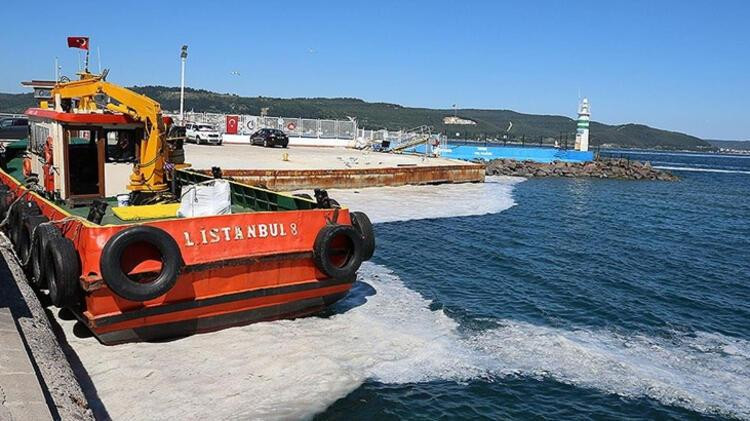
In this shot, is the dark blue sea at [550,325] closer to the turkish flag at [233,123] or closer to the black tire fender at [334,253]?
the black tire fender at [334,253]

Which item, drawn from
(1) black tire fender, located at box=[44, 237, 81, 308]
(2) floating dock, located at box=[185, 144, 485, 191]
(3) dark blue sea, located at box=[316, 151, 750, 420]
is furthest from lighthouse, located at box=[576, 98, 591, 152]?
(1) black tire fender, located at box=[44, 237, 81, 308]

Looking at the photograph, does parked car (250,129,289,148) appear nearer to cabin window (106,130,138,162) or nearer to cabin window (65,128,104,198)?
cabin window (106,130,138,162)

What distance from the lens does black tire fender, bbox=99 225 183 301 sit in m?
7.27

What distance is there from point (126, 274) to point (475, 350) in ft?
16.4

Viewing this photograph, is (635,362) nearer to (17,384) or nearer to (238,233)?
(238,233)

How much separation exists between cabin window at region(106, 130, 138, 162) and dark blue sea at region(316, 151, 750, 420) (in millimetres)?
4481

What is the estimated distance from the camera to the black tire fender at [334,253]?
8.95m

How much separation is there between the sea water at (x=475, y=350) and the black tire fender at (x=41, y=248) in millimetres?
896

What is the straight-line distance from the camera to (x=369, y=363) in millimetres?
8242

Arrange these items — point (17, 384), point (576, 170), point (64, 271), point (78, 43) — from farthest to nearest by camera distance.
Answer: point (576, 170), point (78, 43), point (64, 271), point (17, 384)

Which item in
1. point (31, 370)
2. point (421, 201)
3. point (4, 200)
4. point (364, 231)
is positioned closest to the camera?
point (31, 370)

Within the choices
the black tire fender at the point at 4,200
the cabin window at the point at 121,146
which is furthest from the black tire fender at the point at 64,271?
the black tire fender at the point at 4,200

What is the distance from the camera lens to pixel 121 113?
1014cm

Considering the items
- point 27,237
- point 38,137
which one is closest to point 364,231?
point 27,237
